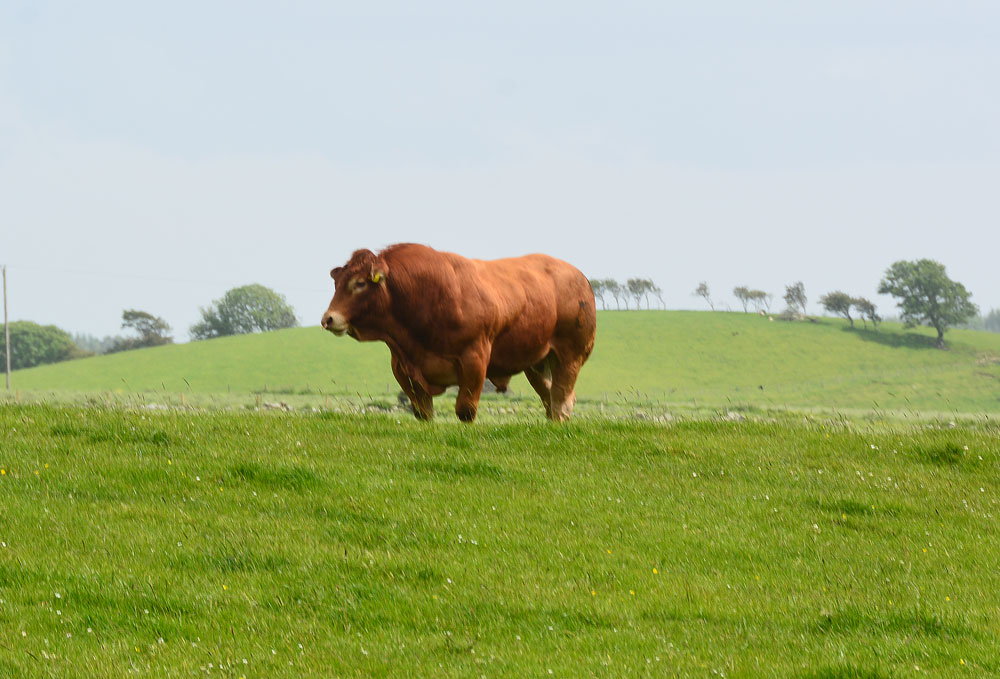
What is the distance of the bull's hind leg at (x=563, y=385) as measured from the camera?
17.7 metres

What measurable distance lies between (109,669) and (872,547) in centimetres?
781

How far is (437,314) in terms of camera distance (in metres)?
15.0

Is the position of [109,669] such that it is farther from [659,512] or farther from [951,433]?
[951,433]

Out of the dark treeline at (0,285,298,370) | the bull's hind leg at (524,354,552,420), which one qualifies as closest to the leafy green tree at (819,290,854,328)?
the dark treeline at (0,285,298,370)

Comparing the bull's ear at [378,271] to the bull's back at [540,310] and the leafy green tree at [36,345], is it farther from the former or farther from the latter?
the leafy green tree at [36,345]

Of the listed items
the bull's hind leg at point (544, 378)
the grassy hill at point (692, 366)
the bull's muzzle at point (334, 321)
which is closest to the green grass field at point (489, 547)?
the bull's muzzle at point (334, 321)

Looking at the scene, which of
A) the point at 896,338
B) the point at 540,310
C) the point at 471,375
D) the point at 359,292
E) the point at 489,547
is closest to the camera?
the point at 489,547

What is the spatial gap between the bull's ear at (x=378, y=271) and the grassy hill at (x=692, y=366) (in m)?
60.6

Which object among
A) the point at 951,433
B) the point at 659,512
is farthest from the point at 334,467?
the point at 951,433

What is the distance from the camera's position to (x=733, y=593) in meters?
9.16

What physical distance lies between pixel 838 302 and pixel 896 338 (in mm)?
14425

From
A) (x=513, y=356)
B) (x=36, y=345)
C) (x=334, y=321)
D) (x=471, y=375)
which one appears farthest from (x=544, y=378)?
(x=36, y=345)

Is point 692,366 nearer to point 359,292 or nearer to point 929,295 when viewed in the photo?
point 929,295

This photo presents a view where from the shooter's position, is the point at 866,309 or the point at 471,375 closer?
the point at 471,375
